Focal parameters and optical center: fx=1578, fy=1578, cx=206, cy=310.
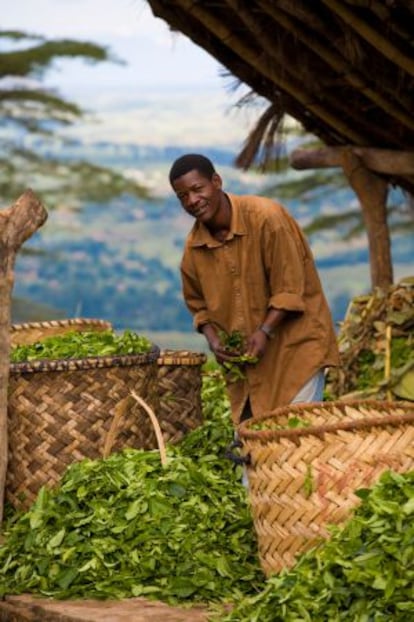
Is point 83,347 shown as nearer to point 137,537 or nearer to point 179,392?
point 179,392

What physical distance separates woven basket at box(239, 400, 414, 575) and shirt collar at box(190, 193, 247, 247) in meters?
1.06

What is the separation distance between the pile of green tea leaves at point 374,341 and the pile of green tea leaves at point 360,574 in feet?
11.5

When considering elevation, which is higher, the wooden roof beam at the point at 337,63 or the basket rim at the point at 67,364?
the wooden roof beam at the point at 337,63

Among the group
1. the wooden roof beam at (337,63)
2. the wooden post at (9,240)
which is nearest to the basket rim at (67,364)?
the wooden post at (9,240)

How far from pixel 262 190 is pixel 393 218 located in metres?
2.35

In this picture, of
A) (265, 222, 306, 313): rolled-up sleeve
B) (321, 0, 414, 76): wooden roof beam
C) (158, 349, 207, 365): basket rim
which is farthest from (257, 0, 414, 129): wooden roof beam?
(265, 222, 306, 313): rolled-up sleeve

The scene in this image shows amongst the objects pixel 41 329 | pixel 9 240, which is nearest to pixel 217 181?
pixel 9 240

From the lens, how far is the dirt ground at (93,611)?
464cm

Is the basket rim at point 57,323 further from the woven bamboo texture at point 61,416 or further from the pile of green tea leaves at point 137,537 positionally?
the pile of green tea leaves at point 137,537

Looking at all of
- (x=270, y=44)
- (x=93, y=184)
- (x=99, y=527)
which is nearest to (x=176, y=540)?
(x=99, y=527)

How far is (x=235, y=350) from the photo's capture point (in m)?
5.68

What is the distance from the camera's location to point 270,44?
25.8 feet

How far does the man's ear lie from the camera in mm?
5527

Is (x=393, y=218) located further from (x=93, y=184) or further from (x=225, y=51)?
(x=225, y=51)
